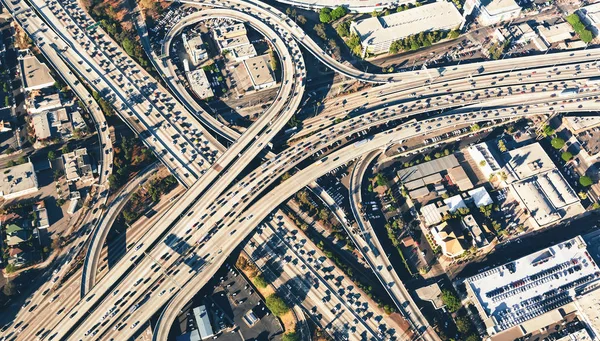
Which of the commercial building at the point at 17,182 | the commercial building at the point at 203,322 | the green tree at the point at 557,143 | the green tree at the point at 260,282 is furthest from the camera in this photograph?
the green tree at the point at 557,143

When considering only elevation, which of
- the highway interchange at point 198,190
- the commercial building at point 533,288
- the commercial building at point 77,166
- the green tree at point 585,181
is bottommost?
the commercial building at point 533,288

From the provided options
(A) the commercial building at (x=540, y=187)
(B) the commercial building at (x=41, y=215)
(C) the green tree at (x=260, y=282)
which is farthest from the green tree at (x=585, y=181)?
(B) the commercial building at (x=41, y=215)

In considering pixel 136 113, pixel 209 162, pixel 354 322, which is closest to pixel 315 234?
pixel 354 322

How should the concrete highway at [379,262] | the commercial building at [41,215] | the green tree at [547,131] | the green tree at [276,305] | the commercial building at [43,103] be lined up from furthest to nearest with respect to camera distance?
the green tree at [547,131]
the commercial building at [43,103]
the commercial building at [41,215]
the concrete highway at [379,262]
the green tree at [276,305]

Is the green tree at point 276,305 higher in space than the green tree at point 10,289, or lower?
lower

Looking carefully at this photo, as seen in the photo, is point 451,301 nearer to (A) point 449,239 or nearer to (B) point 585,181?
(A) point 449,239

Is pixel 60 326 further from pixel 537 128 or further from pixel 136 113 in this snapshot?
pixel 537 128

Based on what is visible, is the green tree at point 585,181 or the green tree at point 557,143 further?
the green tree at point 557,143

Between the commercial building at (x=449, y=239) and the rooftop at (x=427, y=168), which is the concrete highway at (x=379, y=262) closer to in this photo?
the rooftop at (x=427, y=168)

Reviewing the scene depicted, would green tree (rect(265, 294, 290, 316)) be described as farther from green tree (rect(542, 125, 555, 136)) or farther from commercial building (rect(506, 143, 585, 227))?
green tree (rect(542, 125, 555, 136))
